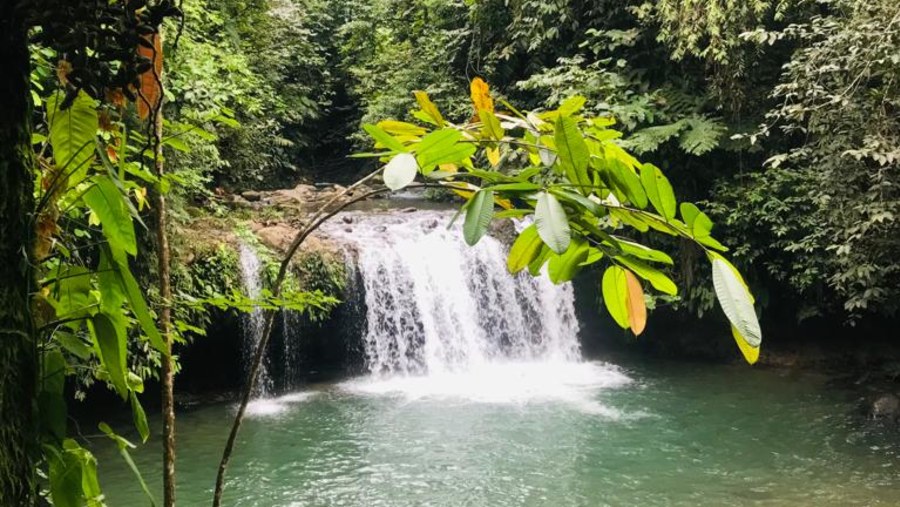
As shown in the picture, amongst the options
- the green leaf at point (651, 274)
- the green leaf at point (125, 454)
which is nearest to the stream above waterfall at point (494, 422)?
the green leaf at point (125, 454)

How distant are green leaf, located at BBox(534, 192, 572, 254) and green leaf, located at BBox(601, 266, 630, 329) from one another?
177 millimetres

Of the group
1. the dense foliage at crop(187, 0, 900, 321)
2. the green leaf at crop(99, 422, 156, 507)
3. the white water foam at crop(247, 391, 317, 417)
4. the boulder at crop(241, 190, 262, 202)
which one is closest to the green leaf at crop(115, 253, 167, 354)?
the green leaf at crop(99, 422, 156, 507)

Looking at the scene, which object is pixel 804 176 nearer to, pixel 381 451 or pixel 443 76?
pixel 381 451

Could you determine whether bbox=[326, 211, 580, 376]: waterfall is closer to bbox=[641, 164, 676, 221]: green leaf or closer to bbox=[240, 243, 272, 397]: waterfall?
bbox=[240, 243, 272, 397]: waterfall

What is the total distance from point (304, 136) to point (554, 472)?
13600mm

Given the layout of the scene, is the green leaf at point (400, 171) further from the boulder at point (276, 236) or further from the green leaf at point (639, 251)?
the boulder at point (276, 236)

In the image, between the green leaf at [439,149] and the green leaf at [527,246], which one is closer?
the green leaf at [439,149]

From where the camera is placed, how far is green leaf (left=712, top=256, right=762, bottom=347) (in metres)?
0.84

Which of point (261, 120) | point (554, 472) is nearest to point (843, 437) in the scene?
point (554, 472)

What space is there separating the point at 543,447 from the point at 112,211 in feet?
21.3

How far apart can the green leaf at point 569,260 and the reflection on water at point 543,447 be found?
5004 mm

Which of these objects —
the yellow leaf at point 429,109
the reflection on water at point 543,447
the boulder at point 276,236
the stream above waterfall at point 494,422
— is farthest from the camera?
the boulder at point 276,236

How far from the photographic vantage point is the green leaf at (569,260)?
1080 mm

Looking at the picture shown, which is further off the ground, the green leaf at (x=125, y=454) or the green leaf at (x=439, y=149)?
the green leaf at (x=439, y=149)
